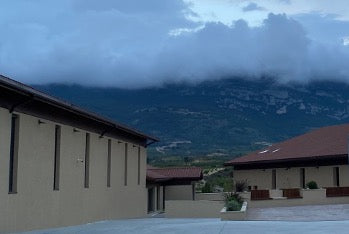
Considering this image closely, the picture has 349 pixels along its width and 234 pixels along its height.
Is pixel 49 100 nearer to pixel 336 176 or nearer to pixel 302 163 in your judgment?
pixel 336 176

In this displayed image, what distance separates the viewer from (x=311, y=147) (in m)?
50.0

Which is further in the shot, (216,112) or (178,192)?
(216,112)

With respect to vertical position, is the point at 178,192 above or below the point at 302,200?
above

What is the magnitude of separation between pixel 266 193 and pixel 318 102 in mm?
155487

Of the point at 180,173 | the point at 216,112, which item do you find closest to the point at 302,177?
the point at 180,173

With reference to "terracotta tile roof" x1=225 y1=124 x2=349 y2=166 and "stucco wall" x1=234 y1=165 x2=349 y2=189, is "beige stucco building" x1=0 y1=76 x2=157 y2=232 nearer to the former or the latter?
"terracotta tile roof" x1=225 y1=124 x2=349 y2=166

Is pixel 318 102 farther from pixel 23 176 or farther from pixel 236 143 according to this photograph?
pixel 23 176

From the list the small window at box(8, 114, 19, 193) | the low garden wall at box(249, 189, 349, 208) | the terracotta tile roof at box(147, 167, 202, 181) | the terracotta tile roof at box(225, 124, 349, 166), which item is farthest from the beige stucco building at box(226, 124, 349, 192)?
the small window at box(8, 114, 19, 193)

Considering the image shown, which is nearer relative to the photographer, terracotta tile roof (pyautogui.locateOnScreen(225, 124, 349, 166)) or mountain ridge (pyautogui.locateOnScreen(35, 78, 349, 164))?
terracotta tile roof (pyautogui.locateOnScreen(225, 124, 349, 166))

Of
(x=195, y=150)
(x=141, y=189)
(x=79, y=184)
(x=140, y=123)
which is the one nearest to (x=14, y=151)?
(x=79, y=184)

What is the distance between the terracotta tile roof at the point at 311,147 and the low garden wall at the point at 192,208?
11.5m

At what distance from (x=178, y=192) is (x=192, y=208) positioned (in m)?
18.7

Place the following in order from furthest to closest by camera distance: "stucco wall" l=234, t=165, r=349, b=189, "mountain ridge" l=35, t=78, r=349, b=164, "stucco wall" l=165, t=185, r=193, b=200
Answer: "mountain ridge" l=35, t=78, r=349, b=164 → "stucco wall" l=165, t=185, r=193, b=200 → "stucco wall" l=234, t=165, r=349, b=189

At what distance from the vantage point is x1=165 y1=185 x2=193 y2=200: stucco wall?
57031 mm
